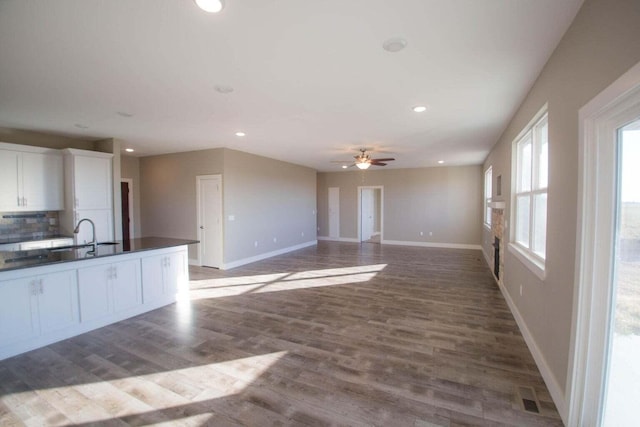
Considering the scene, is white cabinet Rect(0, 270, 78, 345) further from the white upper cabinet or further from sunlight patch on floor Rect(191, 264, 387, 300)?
the white upper cabinet

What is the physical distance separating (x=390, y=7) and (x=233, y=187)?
5.20 m

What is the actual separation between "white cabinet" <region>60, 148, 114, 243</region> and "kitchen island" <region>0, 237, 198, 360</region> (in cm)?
143

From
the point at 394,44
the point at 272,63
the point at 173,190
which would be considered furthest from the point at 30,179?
the point at 394,44

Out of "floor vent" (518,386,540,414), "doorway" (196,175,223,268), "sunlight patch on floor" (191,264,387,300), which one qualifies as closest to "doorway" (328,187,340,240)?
"sunlight patch on floor" (191,264,387,300)

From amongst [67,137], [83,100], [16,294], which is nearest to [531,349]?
[16,294]

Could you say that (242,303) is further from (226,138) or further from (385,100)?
(385,100)

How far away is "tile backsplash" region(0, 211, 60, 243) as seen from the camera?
14.8 feet

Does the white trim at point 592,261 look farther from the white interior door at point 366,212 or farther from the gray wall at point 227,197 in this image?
the white interior door at point 366,212

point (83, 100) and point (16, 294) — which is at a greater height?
point (83, 100)

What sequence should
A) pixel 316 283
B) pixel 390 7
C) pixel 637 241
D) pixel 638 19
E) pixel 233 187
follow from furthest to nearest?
pixel 233 187
pixel 316 283
pixel 390 7
pixel 637 241
pixel 638 19

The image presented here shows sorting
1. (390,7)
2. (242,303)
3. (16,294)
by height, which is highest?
(390,7)

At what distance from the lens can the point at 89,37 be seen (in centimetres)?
203

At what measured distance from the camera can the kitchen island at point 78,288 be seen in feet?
8.98

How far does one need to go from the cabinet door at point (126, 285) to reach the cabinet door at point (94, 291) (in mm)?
79
